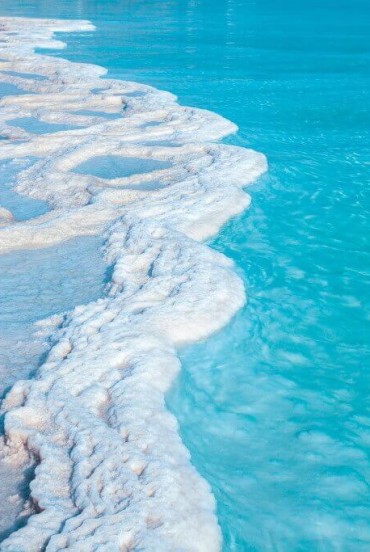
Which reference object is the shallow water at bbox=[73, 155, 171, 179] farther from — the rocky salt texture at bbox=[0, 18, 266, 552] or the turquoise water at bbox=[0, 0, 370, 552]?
the turquoise water at bbox=[0, 0, 370, 552]

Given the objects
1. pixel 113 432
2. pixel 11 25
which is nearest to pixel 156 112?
pixel 113 432

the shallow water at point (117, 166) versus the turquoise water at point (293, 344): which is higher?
the turquoise water at point (293, 344)

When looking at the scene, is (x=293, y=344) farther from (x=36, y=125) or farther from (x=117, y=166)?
(x=36, y=125)

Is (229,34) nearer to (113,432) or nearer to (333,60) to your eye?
(333,60)

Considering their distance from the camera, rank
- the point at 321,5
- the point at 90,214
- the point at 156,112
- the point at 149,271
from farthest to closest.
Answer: the point at 321,5 < the point at 156,112 < the point at 90,214 < the point at 149,271

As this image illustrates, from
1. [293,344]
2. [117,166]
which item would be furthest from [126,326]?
[117,166]

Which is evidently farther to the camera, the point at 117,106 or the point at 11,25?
the point at 11,25

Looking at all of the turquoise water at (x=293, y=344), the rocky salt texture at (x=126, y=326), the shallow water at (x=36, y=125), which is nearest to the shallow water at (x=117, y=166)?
the rocky salt texture at (x=126, y=326)

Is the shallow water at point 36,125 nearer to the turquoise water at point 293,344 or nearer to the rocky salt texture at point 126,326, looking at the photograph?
the rocky salt texture at point 126,326
